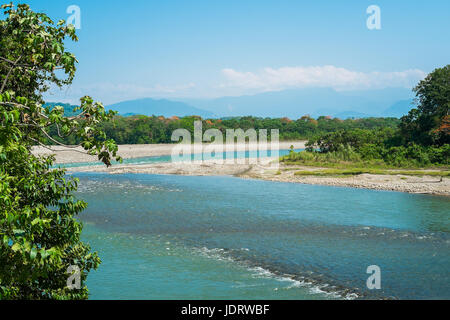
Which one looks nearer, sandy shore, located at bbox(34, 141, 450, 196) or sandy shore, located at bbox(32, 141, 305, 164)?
sandy shore, located at bbox(34, 141, 450, 196)

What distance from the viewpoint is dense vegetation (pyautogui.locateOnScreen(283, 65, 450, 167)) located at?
3803 centimetres

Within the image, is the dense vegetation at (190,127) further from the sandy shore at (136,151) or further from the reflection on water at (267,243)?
the reflection on water at (267,243)

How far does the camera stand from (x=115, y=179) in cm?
3794

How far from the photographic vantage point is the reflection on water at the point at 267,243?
12891mm

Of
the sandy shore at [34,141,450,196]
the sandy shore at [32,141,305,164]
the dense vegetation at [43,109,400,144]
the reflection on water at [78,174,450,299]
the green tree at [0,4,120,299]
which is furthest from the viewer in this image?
the dense vegetation at [43,109,400,144]

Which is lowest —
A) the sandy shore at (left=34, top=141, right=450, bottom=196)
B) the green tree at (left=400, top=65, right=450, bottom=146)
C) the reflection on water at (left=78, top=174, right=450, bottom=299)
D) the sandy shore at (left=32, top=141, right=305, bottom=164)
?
the reflection on water at (left=78, top=174, right=450, bottom=299)

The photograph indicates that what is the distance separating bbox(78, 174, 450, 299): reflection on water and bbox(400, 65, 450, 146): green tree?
14033mm

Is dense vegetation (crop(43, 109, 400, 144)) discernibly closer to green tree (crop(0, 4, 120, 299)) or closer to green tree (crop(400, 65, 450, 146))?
green tree (crop(400, 65, 450, 146))

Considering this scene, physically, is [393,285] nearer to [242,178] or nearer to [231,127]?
[242,178]

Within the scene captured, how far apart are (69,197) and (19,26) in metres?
2.89

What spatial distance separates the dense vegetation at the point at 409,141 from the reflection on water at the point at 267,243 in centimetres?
1110

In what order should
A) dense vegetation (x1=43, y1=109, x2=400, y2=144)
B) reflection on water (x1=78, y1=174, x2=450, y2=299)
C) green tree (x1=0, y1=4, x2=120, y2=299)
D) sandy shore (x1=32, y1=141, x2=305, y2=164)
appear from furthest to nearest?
dense vegetation (x1=43, y1=109, x2=400, y2=144), sandy shore (x1=32, y1=141, x2=305, y2=164), reflection on water (x1=78, y1=174, x2=450, y2=299), green tree (x1=0, y1=4, x2=120, y2=299)

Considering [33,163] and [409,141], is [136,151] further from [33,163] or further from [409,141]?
[33,163]

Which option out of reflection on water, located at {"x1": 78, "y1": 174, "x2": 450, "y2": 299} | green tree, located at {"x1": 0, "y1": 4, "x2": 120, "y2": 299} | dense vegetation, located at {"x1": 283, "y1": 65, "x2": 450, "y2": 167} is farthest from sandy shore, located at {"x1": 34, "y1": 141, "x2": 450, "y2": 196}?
green tree, located at {"x1": 0, "y1": 4, "x2": 120, "y2": 299}
